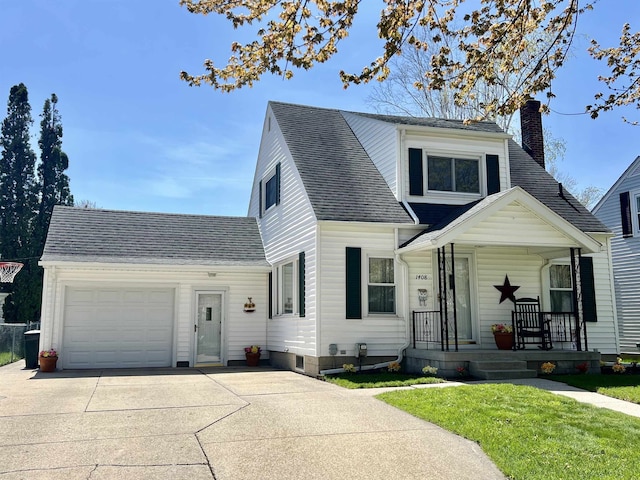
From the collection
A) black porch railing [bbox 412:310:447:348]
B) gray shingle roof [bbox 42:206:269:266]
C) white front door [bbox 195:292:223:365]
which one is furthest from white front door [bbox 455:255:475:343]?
white front door [bbox 195:292:223:365]

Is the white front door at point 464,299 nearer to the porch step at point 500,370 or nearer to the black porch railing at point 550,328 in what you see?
the black porch railing at point 550,328

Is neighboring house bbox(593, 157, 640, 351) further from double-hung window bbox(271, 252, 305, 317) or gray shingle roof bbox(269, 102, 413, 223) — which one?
double-hung window bbox(271, 252, 305, 317)

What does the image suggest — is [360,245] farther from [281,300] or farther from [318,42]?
[318,42]

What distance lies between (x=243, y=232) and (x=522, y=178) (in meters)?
8.30

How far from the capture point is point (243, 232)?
17.6 metres

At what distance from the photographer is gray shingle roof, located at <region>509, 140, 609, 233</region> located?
14.4m

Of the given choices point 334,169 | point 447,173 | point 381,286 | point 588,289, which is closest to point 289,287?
point 381,286

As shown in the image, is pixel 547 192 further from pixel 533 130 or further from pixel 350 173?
pixel 350 173

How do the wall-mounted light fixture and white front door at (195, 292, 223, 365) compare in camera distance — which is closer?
white front door at (195, 292, 223, 365)

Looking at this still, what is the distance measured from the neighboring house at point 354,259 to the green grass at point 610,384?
0.66m

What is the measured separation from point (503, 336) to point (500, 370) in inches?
52.4

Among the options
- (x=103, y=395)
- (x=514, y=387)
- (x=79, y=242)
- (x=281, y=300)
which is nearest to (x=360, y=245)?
(x=281, y=300)

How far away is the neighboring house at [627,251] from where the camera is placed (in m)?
18.7

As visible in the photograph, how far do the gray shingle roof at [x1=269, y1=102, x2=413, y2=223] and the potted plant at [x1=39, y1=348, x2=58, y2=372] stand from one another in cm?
728
